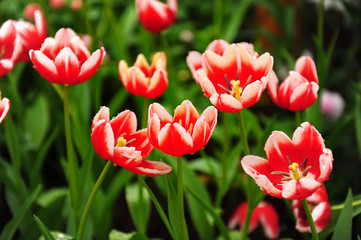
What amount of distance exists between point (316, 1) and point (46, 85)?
1074 millimetres

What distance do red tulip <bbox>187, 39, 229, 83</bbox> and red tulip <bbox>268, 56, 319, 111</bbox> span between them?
0.13m

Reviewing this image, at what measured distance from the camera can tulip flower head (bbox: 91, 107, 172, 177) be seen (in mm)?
682

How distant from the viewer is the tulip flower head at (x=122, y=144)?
0.68 m

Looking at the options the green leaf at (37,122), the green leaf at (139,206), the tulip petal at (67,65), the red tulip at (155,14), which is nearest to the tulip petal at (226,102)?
the tulip petal at (67,65)

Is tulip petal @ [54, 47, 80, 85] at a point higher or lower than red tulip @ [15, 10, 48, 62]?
higher

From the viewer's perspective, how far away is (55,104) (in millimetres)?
1654

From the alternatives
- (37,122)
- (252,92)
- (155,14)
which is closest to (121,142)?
(252,92)

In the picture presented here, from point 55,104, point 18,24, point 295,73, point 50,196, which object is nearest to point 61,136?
point 55,104

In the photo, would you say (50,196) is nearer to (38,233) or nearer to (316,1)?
(38,233)

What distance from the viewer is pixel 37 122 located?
1560 millimetres

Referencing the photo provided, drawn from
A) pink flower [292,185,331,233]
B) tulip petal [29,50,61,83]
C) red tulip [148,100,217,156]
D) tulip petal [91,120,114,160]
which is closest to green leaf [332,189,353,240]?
pink flower [292,185,331,233]

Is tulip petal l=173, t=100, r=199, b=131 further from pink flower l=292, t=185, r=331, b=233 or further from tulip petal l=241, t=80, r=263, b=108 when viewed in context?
pink flower l=292, t=185, r=331, b=233

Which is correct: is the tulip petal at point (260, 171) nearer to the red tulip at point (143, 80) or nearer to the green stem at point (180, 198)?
the green stem at point (180, 198)

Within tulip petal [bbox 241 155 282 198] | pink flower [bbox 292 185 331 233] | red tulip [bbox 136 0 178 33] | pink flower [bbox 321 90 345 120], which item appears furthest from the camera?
pink flower [bbox 321 90 345 120]
